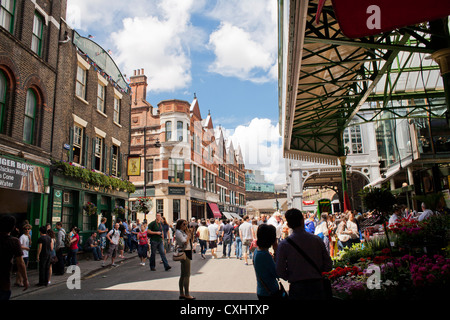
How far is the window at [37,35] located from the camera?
13.1 metres

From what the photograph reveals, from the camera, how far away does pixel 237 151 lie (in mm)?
59812

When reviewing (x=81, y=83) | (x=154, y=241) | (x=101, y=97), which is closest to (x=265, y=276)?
(x=154, y=241)

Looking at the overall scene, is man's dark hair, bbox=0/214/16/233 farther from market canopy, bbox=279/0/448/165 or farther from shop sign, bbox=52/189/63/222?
shop sign, bbox=52/189/63/222

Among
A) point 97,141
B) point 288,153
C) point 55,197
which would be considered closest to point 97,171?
point 97,141

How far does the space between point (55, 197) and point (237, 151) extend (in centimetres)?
4728

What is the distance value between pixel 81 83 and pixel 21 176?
6849 millimetres

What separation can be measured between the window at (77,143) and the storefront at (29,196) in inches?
112

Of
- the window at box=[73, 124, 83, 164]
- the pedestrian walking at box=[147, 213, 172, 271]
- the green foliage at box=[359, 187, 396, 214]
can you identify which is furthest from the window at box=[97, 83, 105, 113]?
the green foliage at box=[359, 187, 396, 214]

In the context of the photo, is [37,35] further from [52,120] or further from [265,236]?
[265,236]

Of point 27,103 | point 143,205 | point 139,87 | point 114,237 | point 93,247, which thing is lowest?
point 93,247

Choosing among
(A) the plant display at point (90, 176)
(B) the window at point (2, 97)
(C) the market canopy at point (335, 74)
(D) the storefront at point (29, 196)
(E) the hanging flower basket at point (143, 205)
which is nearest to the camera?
(C) the market canopy at point (335, 74)

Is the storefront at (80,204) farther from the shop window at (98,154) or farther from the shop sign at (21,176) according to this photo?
the shop window at (98,154)

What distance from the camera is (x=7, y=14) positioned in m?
11.6

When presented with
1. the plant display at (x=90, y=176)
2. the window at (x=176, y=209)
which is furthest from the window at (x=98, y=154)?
the window at (x=176, y=209)
